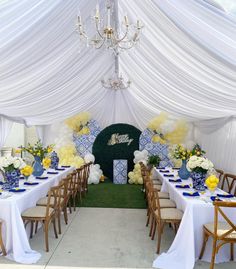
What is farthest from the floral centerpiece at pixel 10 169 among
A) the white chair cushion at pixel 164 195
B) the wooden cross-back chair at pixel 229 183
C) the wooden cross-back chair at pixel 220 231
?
the wooden cross-back chair at pixel 229 183

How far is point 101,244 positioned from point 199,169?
72.8 inches

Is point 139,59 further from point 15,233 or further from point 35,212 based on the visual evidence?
point 15,233

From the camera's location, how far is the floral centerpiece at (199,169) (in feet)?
14.6

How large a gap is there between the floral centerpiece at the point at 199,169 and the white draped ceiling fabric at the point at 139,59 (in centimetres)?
103

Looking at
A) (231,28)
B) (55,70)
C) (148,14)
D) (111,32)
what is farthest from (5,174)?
(231,28)

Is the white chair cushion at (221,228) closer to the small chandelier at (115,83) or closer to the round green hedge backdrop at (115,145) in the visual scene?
the small chandelier at (115,83)

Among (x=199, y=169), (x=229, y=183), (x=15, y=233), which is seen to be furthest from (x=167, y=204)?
(x=15, y=233)

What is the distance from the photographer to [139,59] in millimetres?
5285

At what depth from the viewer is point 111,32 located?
3.77 meters

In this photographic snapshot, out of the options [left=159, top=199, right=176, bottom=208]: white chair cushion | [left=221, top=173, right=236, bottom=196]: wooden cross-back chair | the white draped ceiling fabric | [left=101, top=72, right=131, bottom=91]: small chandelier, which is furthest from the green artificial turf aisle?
[left=101, top=72, right=131, bottom=91]: small chandelier

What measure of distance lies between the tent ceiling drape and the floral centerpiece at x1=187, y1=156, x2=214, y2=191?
1.03m

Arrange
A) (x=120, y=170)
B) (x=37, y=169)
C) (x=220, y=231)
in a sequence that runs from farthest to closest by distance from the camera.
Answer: (x=120, y=170)
(x=37, y=169)
(x=220, y=231)

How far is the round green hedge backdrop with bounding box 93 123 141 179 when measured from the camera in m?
9.97

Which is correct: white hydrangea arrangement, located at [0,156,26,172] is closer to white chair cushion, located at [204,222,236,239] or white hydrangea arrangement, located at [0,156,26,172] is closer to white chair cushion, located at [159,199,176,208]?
white chair cushion, located at [159,199,176,208]
